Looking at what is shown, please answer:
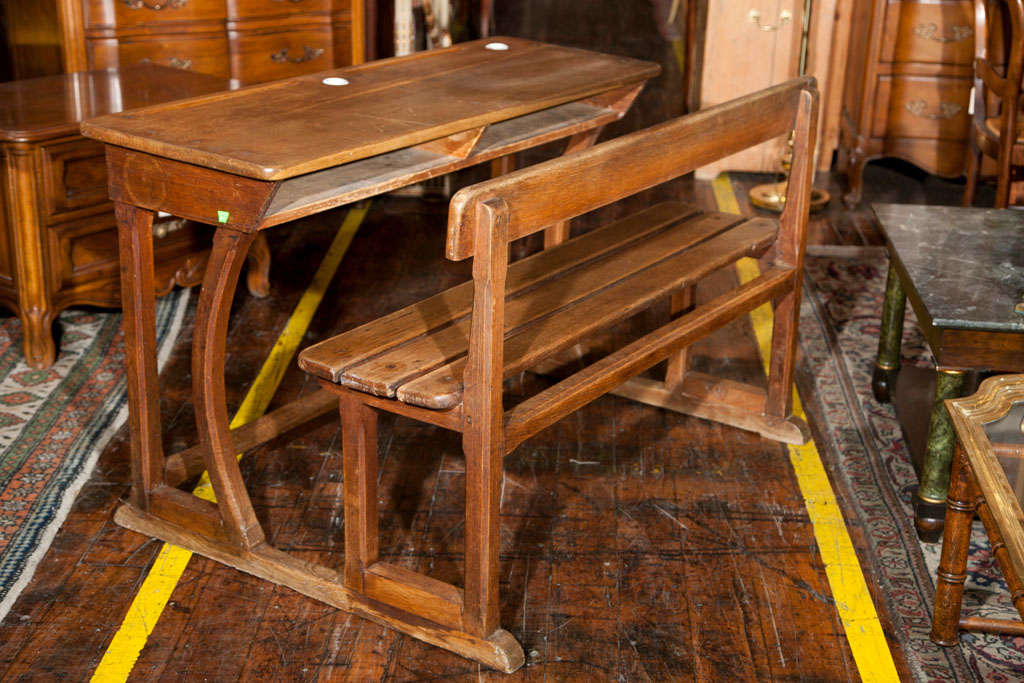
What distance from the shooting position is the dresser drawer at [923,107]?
5902mm

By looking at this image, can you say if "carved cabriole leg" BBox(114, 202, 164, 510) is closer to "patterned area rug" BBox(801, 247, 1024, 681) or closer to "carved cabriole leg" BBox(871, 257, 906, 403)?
"patterned area rug" BBox(801, 247, 1024, 681)

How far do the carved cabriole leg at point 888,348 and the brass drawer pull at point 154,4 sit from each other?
2978 mm

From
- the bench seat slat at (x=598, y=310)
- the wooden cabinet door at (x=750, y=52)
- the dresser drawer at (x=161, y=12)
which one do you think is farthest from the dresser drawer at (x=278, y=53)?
the bench seat slat at (x=598, y=310)

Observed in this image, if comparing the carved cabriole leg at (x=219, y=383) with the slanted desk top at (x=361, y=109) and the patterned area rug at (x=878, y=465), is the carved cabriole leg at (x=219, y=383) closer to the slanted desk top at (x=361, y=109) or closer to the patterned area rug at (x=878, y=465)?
the slanted desk top at (x=361, y=109)

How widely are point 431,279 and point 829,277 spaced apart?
162cm

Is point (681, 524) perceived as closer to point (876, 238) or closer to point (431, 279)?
point (431, 279)

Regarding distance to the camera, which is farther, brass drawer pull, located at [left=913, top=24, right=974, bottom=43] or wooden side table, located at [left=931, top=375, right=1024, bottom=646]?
brass drawer pull, located at [left=913, top=24, right=974, bottom=43]

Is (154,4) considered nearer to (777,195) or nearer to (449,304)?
(449,304)

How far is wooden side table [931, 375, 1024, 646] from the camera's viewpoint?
222 cm

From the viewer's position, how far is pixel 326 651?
9.02ft

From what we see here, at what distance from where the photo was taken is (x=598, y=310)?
10.0 ft

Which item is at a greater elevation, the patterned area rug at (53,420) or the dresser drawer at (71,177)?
the dresser drawer at (71,177)

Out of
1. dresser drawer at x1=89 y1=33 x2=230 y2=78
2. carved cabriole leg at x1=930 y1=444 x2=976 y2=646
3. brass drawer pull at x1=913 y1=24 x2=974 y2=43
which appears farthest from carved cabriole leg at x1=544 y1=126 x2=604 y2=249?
brass drawer pull at x1=913 y1=24 x2=974 y2=43

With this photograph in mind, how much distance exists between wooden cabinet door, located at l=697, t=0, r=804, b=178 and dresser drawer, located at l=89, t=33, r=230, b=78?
249 cm
